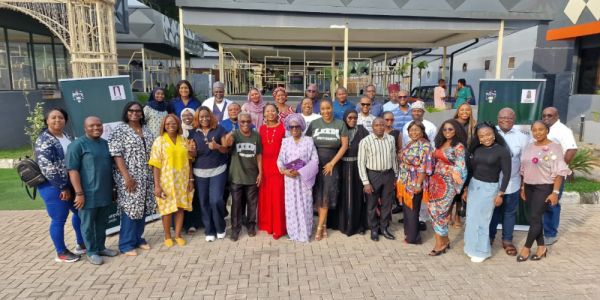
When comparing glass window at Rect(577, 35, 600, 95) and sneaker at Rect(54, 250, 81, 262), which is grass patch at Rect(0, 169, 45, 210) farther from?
glass window at Rect(577, 35, 600, 95)

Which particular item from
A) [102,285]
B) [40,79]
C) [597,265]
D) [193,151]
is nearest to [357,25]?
[193,151]

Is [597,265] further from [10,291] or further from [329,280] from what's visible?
[10,291]

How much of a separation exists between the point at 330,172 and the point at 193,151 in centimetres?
159

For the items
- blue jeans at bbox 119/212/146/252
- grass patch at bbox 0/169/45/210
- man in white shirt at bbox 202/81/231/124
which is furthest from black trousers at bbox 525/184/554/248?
grass patch at bbox 0/169/45/210

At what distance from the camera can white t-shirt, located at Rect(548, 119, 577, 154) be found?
14.1 feet

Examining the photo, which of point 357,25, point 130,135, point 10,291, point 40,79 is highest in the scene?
point 357,25

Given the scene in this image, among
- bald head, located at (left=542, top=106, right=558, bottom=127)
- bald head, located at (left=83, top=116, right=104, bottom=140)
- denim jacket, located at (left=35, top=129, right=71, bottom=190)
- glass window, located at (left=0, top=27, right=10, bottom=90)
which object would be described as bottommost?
denim jacket, located at (left=35, top=129, right=71, bottom=190)

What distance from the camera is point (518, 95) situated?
16.4ft

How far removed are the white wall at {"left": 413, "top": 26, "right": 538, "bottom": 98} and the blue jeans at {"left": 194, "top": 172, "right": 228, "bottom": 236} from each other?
13.9 m

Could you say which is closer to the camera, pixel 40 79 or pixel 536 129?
pixel 536 129

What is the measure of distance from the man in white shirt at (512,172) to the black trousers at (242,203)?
2.83 metres

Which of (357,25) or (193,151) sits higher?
(357,25)

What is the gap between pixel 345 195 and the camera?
4.76 m

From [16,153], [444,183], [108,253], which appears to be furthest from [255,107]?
[16,153]
